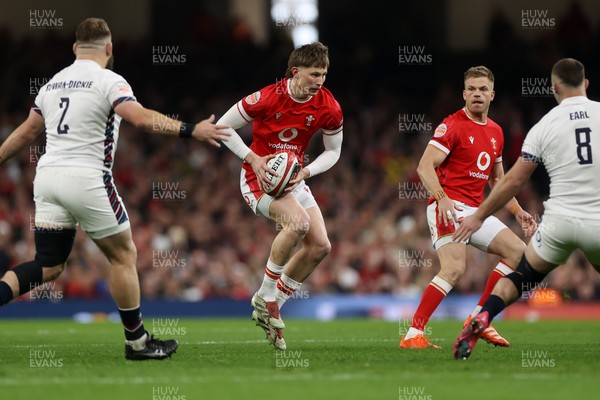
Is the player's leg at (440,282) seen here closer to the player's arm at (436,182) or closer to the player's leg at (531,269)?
the player's arm at (436,182)

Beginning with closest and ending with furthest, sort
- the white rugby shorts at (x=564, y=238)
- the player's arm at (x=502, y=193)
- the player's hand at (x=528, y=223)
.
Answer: the white rugby shorts at (x=564, y=238), the player's arm at (x=502, y=193), the player's hand at (x=528, y=223)

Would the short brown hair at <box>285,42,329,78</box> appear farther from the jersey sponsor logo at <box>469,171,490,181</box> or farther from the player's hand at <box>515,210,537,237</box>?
the player's hand at <box>515,210,537,237</box>

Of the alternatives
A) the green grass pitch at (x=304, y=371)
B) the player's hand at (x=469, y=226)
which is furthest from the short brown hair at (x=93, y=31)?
the player's hand at (x=469, y=226)

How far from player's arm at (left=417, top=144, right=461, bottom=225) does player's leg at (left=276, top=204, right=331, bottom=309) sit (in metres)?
1.08

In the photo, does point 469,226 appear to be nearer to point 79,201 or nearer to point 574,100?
A: point 574,100

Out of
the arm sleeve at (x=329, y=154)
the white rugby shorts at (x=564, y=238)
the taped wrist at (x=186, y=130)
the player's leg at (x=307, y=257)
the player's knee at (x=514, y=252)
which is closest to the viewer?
the white rugby shorts at (x=564, y=238)

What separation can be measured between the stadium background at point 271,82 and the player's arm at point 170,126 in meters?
11.0

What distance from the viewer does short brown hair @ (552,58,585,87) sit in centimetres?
782

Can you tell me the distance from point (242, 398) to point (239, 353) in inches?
122

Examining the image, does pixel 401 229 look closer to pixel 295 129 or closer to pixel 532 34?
pixel 532 34

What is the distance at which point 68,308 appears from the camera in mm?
18391

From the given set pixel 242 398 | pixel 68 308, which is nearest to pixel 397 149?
pixel 68 308

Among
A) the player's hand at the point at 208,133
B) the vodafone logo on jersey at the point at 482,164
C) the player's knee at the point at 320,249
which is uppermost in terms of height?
the player's hand at the point at 208,133

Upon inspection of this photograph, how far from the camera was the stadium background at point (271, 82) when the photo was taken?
20.2 meters
